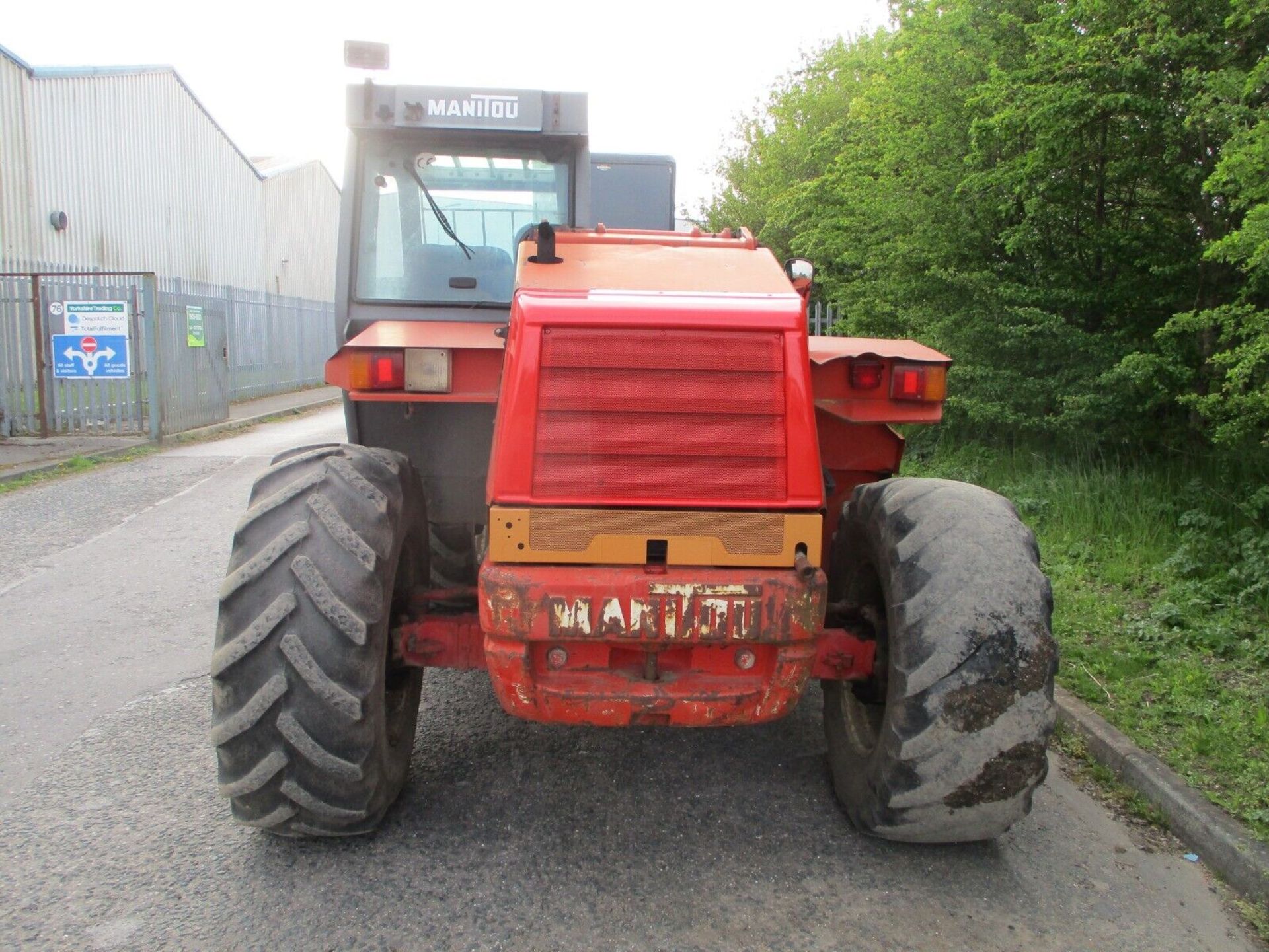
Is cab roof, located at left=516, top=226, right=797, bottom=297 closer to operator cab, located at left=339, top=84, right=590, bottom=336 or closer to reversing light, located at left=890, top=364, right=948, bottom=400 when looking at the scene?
reversing light, located at left=890, top=364, right=948, bottom=400

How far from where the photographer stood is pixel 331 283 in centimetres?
4162

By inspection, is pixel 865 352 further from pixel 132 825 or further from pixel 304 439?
pixel 304 439

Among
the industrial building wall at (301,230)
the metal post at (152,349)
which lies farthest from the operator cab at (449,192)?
the industrial building wall at (301,230)

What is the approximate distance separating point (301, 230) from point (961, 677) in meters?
37.8

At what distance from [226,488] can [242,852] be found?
8378mm

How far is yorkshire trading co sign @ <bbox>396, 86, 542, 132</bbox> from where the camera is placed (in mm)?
5059

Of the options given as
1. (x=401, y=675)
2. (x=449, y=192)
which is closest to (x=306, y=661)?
(x=401, y=675)

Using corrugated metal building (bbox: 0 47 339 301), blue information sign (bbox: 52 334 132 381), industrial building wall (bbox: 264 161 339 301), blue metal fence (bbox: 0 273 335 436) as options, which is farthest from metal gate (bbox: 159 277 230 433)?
industrial building wall (bbox: 264 161 339 301)

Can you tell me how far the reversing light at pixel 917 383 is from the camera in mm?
3973

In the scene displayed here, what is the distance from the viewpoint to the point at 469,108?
200 inches

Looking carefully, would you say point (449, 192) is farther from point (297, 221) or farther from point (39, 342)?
point (297, 221)

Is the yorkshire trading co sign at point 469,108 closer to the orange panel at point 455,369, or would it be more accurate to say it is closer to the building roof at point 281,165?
the orange panel at point 455,369

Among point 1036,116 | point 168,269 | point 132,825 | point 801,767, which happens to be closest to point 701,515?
point 801,767

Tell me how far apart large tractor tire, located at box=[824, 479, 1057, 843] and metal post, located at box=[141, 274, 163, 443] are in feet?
46.9
